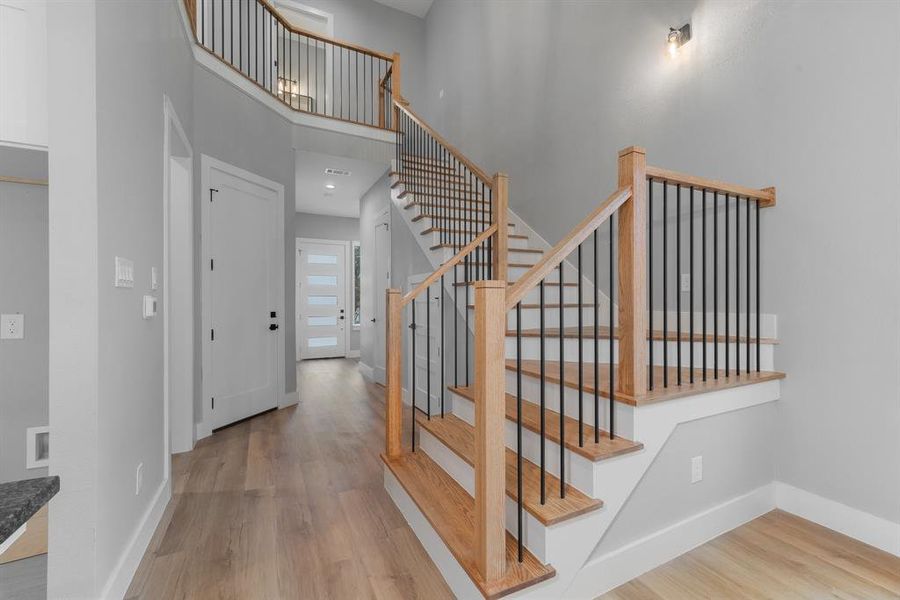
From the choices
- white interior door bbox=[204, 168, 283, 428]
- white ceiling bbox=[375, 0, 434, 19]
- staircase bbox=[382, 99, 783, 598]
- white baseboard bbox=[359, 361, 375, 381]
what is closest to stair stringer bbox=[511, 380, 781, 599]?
staircase bbox=[382, 99, 783, 598]

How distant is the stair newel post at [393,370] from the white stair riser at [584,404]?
64 cm

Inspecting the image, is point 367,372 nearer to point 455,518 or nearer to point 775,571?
point 455,518

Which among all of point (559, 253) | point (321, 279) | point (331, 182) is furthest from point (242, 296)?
point (321, 279)

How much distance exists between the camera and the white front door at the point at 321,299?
7.91m

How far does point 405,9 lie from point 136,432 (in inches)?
281

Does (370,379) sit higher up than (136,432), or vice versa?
(136,432)

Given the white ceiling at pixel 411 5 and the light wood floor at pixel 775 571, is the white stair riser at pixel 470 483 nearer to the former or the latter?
the light wood floor at pixel 775 571

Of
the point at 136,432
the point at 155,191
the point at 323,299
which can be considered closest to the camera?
the point at 136,432

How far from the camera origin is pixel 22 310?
1847 mm

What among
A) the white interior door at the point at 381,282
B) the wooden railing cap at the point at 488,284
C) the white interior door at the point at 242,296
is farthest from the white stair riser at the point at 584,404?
the white interior door at the point at 381,282

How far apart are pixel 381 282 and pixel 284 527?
367 cm

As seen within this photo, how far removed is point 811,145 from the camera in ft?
6.78

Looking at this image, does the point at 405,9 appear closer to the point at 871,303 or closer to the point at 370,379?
the point at 370,379

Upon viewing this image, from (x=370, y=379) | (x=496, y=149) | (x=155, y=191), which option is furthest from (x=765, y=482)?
(x=370, y=379)
